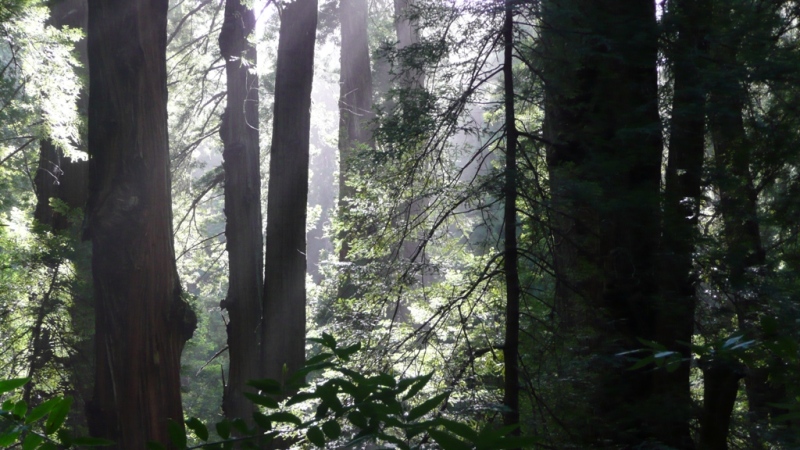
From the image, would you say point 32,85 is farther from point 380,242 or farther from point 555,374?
point 555,374

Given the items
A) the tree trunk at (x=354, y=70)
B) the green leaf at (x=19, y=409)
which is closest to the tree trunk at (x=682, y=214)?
the green leaf at (x=19, y=409)

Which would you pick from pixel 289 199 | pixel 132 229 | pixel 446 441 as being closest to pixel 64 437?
pixel 446 441

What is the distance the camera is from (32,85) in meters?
7.51

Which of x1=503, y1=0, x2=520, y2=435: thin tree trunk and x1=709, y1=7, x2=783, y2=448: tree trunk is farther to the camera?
x1=709, y1=7, x2=783, y2=448: tree trunk

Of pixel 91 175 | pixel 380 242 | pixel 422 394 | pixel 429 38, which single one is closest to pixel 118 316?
pixel 91 175

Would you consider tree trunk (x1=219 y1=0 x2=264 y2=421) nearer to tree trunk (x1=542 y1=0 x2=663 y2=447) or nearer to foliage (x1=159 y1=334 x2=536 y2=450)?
tree trunk (x1=542 y1=0 x2=663 y2=447)

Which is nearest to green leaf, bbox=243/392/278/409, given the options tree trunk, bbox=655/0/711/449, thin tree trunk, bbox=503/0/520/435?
thin tree trunk, bbox=503/0/520/435

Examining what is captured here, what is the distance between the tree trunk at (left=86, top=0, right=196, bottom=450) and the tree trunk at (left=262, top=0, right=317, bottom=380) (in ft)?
6.02

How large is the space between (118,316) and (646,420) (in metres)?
4.07

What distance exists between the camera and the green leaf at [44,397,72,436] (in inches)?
48.6

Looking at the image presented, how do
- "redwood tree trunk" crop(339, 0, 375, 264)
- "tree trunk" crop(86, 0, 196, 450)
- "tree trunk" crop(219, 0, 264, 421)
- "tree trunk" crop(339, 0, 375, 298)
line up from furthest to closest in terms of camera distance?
1. "redwood tree trunk" crop(339, 0, 375, 264)
2. "tree trunk" crop(339, 0, 375, 298)
3. "tree trunk" crop(219, 0, 264, 421)
4. "tree trunk" crop(86, 0, 196, 450)

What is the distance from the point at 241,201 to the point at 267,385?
26.5 ft

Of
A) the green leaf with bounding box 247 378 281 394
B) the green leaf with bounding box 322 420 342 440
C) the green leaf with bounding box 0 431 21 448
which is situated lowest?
the green leaf with bounding box 322 420 342 440

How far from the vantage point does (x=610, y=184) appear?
4531mm
